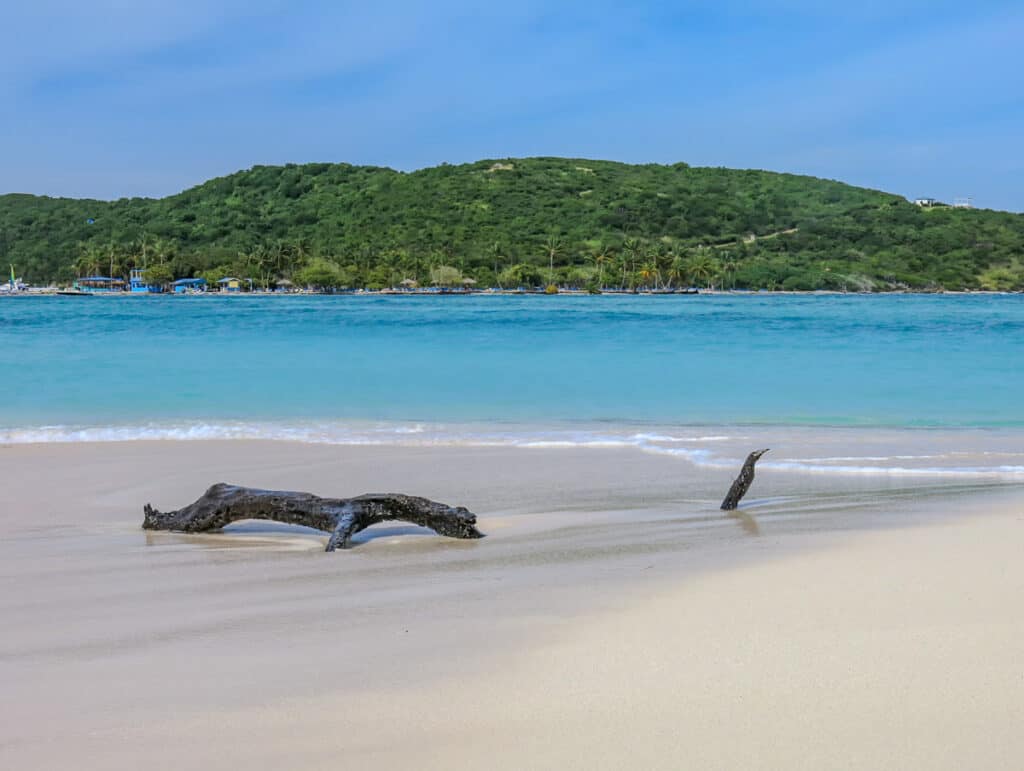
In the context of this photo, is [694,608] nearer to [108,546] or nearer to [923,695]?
[923,695]

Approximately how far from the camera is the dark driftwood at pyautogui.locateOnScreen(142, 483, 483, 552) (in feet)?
20.0

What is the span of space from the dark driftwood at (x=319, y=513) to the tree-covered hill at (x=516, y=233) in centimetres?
14010

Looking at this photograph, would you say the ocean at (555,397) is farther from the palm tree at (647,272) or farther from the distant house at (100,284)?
the distant house at (100,284)

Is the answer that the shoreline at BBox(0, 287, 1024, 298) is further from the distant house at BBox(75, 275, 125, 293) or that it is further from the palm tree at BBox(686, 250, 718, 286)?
the palm tree at BBox(686, 250, 718, 286)

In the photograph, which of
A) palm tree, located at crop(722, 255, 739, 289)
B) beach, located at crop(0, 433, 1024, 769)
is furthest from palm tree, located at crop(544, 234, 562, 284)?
beach, located at crop(0, 433, 1024, 769)

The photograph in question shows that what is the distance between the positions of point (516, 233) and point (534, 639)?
155037 mm

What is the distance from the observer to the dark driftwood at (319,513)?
6109mm

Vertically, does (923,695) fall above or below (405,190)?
below

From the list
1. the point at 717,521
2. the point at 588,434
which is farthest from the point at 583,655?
the point at 588,434

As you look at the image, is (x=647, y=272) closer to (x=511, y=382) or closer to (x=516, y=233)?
(x=516, y=233)

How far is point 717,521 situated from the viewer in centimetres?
664

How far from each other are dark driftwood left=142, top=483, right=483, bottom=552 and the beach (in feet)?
0.41

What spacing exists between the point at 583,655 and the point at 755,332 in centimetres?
4418

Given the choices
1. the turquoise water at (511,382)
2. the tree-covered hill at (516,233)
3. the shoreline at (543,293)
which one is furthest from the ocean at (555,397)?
the tree-covered hill at (516,233)
